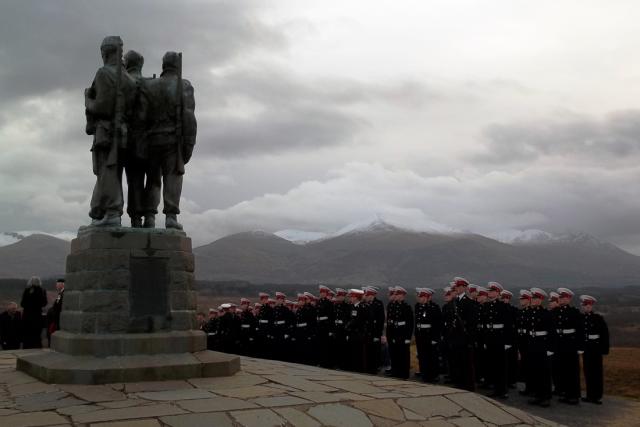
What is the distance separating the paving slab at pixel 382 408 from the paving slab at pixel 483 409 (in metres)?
1.00

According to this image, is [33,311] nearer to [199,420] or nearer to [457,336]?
[457,336]

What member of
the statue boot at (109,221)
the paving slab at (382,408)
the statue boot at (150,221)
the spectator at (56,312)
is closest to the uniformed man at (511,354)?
the paving slab at (382,408)

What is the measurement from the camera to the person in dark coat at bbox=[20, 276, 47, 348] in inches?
523

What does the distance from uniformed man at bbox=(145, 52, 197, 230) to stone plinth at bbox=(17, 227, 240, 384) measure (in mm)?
703

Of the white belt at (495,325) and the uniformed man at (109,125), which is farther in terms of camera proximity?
the white belt at (495,325)

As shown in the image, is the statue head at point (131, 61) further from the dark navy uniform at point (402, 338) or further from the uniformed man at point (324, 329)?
the uniformed man at point (324, 329)

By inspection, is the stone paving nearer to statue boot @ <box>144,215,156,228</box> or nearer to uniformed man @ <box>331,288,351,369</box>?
statue boot @ <box>144,215,156,228</box>

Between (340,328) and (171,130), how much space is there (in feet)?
25.1

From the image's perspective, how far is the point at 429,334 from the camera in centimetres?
1233

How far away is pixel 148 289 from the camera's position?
817 centimetres

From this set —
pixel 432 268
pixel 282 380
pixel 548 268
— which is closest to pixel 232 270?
pixel 432 268

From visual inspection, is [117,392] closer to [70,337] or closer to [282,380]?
[70,337]

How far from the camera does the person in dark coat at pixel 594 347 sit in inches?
423

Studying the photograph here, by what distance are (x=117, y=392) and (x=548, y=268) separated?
663 feet
